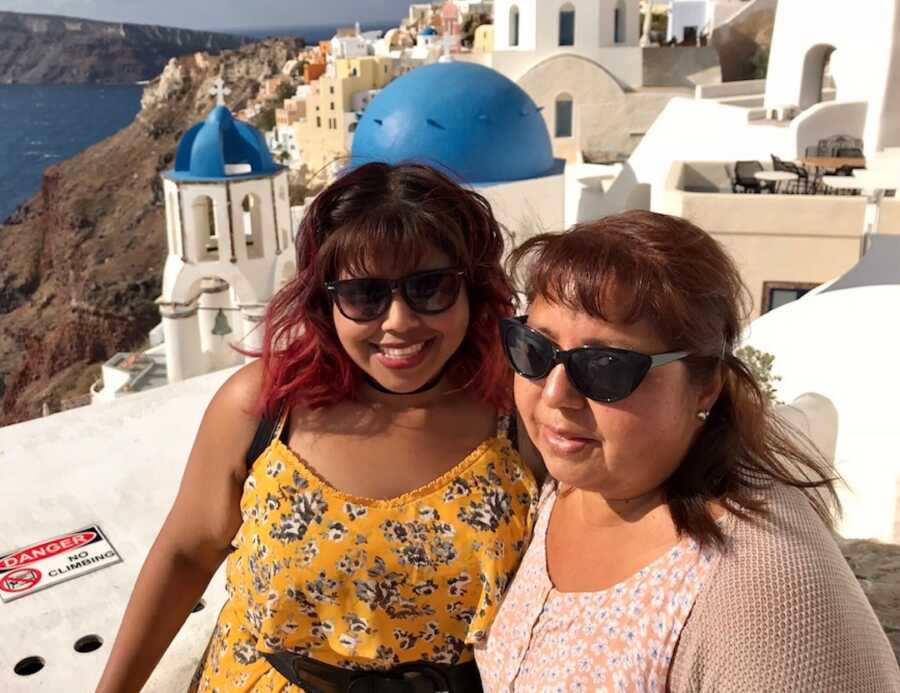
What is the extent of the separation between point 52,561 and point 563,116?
67.5 ft

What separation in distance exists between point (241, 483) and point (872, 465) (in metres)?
3.70

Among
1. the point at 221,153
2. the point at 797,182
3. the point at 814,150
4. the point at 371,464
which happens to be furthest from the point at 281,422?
the point at 814,150

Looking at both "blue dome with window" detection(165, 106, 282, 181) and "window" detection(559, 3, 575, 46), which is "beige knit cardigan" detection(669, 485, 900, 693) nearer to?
"blue dome with window" detection(165, 106, 282, 181)

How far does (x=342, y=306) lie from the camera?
178 centimetres

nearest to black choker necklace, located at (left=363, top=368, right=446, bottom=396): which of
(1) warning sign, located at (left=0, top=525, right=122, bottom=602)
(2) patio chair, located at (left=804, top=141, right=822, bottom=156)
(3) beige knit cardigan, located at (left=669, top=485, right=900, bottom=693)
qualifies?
(3) beige knit cardigan, located at (left=669, top=485, right=900, bottom=693)

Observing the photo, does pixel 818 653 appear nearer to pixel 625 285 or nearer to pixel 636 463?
pixel 636 463

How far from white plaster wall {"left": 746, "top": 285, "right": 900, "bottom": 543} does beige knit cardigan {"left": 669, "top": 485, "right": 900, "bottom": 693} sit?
261 centimetres

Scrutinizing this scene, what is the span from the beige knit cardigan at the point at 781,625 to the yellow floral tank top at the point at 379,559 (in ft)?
1.81

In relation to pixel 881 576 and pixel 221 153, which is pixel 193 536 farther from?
pixel 221 153

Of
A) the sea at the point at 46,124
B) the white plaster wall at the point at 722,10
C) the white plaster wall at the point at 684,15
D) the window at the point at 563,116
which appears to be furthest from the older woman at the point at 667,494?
the sea at the point at 46,124

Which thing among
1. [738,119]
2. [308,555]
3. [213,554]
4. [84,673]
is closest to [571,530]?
[308,555]

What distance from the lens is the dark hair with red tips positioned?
5.71 ft

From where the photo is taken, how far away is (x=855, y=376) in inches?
213

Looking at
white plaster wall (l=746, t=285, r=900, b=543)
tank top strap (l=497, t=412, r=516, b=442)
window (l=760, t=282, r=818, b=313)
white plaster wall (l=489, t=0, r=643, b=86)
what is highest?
white plaster wall (l=489, t=0, r=643, b=86)
